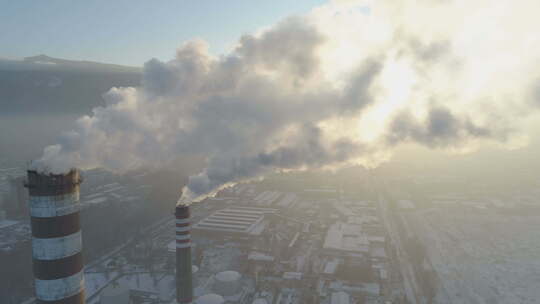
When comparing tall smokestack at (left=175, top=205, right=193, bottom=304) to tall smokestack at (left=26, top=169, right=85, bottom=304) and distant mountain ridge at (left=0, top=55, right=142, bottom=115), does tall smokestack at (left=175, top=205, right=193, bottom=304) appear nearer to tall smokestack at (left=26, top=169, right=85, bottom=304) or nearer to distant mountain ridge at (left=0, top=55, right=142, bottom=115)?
tall smokestack at (left=26, top=169, right=85, bottom=304)

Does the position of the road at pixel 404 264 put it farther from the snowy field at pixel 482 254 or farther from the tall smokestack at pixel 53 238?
the tall smokestack at pixel 53 238

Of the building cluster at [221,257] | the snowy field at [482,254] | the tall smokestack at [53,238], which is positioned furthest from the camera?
the snowy field at [482,254]

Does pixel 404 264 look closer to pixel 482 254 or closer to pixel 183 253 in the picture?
pixel 482 254

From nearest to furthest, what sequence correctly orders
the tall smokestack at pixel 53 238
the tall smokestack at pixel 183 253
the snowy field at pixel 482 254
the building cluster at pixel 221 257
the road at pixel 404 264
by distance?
the tall smokestack at pixel 53 238
the building cluster at pixel 221 257
the tall smokestack at pixel 183 253
the road at pixel 404 264
the snowy field at pixel 482 254

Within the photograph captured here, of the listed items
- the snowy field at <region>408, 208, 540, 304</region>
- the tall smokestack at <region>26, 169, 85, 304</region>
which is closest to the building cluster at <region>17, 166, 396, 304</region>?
the tall smokestack at <region>26, 169, 85, 304</region>

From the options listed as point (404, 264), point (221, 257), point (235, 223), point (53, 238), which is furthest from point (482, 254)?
point (53, 238)

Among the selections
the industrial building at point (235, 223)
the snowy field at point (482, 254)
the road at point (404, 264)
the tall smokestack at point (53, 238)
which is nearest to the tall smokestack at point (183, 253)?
the tall smokestack at point (53, 238)
